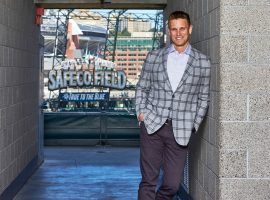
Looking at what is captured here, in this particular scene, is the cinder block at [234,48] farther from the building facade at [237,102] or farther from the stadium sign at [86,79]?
the stadium sign at [86,79]

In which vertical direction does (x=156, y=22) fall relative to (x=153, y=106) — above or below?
above

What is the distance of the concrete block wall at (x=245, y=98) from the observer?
12.4 feet

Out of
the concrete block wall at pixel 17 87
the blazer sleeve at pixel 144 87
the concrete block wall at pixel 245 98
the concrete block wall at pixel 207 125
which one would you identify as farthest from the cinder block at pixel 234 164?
the concrete block wall at pixel 17 87

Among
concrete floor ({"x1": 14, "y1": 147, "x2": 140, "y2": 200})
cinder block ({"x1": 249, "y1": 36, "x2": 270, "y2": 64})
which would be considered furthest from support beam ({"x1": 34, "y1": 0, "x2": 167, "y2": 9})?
cinder block ({"x1": 249, "y1": 36, "x2": 270, "y2": 64})

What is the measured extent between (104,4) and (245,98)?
5.45 m

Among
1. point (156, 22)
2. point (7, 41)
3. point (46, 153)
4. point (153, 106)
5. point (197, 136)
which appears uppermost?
point (156, 22)

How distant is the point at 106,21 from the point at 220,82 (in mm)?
10551

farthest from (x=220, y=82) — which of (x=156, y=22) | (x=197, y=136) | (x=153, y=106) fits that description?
(x=156, y=22)

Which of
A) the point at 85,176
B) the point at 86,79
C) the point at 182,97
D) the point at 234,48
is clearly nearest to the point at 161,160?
the point at 182,97

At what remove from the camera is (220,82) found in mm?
3816

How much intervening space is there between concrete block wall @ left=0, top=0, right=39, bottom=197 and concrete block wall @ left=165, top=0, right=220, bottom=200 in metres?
1.99

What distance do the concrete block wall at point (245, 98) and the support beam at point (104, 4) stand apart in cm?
440

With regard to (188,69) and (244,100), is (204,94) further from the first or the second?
(244,100)

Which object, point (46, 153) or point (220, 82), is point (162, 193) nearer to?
point (220, 82)
